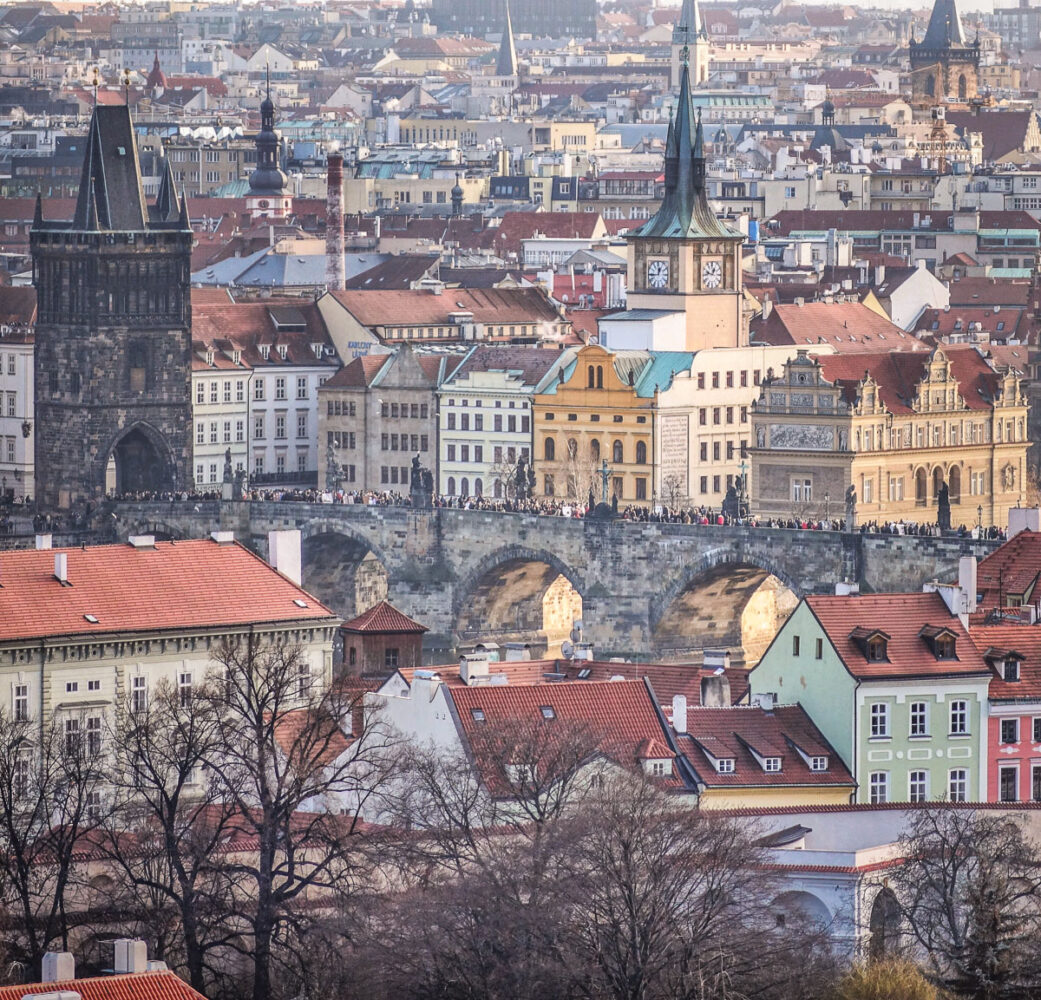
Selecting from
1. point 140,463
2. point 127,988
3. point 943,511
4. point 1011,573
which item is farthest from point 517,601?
point 127,988

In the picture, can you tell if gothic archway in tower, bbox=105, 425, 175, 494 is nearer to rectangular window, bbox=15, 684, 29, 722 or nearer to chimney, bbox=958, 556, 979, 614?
chimney, bbox=958, 556, 979, 614

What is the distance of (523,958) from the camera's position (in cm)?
7400

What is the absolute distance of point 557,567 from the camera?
15250cm

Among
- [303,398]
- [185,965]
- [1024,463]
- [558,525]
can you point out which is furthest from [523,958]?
[303,398]

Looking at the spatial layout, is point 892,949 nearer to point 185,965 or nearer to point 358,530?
point 185,965

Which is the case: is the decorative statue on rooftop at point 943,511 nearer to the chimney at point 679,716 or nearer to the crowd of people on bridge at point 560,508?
the crowd of people on bridge at point 560,508

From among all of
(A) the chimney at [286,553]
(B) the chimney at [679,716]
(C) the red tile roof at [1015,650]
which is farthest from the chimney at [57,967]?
(A) the chimney at [286,553]

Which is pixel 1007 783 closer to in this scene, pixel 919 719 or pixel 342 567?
pixel 919 719

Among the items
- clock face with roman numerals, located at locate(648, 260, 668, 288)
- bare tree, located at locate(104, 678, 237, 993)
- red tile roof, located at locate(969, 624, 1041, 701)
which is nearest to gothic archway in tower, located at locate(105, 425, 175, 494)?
clock face with roman numerals, located at locate(648, 260, 668, 288)

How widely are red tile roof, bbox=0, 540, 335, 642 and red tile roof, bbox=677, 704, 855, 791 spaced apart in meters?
14.6

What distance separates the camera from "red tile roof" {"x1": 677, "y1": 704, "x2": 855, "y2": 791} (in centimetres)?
8844

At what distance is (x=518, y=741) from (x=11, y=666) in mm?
16388

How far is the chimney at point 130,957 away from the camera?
2685 inches

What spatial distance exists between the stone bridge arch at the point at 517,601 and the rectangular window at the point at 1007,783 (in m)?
60.3
